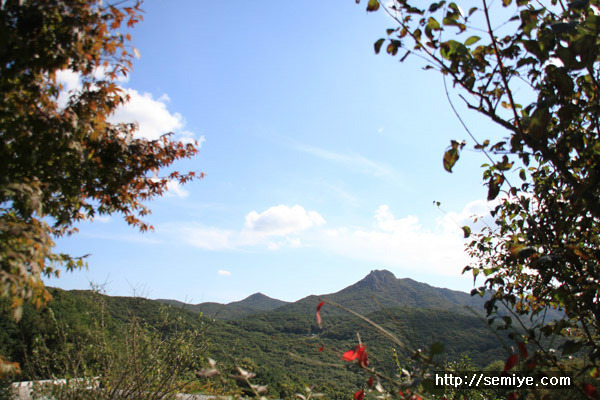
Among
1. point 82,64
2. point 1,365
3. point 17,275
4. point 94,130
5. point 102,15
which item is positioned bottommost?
point 1,365

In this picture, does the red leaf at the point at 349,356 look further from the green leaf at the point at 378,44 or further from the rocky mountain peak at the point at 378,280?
the rocky mountain peak at the point at 378,280

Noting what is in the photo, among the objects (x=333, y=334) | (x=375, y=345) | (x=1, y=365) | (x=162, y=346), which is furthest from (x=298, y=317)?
(x=1, y=365)

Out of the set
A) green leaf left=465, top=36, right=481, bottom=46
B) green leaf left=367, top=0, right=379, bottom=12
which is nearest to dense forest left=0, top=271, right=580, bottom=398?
green leaf left=465, top=36, right=481, bottom=46

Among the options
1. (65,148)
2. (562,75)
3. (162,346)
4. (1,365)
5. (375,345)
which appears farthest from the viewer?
(375,345)

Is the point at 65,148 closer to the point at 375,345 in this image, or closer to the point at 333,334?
the point at 375,345

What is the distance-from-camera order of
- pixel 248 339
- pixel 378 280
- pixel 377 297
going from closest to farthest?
pixel 248 339, pixel 377 297, pixel 378 280

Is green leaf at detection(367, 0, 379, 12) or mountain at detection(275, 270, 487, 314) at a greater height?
green leaf at detection(367, 0, 379, 12)

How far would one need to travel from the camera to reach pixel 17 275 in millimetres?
1711

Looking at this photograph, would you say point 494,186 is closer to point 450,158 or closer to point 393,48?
point 450,158

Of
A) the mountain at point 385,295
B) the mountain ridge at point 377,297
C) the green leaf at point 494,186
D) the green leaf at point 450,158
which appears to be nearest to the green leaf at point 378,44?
the green leaf at point 450,158

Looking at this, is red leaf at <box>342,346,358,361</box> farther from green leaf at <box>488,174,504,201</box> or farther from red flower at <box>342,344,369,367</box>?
green leaf at <box>488,174,504,201</box>

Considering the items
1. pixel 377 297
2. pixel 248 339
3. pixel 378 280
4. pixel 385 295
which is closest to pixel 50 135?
pixel 248 339

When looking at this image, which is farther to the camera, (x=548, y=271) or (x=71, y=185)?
(x=71, y=185)

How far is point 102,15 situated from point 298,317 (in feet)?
241
